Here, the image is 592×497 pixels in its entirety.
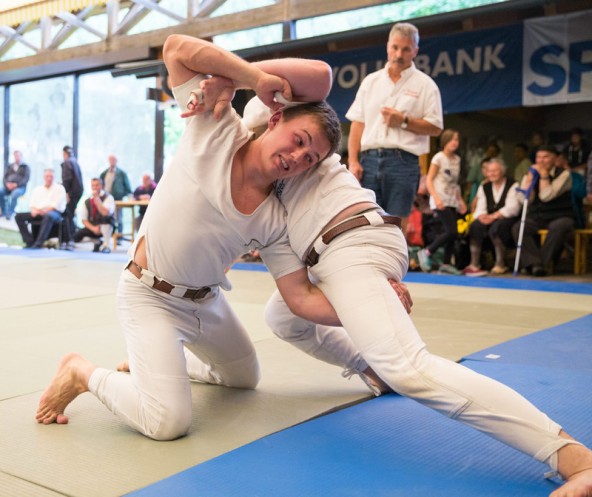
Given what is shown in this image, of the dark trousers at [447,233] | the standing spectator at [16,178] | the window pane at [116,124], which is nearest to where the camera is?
the dark trousers at [447,233]

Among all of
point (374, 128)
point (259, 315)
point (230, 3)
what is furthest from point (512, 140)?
point (259, 315)

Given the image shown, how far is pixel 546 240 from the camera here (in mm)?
6484

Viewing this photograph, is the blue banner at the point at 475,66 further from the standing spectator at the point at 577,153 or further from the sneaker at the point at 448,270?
the sneaker at the point at 448,270

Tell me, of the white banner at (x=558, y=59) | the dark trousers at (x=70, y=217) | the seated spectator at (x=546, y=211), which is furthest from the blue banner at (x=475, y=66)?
the dark trousers at (x=70, y=217)

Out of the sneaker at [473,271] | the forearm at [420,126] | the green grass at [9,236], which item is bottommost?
the green grass at [9,236]

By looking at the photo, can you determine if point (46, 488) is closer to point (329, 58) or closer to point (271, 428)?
point (271, 428)

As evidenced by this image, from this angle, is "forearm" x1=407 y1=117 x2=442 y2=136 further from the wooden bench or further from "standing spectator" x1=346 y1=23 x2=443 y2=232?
the wooden bench

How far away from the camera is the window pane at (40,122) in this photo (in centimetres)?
1234

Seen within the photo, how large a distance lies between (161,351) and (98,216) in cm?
842

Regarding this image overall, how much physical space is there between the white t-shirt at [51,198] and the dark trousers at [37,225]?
127mm

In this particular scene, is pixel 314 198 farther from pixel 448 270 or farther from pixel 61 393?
pixel 448 270

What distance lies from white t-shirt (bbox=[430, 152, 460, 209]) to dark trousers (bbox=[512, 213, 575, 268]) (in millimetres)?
713

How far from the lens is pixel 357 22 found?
27.7 ft

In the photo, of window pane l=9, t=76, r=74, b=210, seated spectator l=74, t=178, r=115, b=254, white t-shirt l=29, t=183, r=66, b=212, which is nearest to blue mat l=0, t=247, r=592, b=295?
seated spectator l=74, t=178, r=115, b=254
